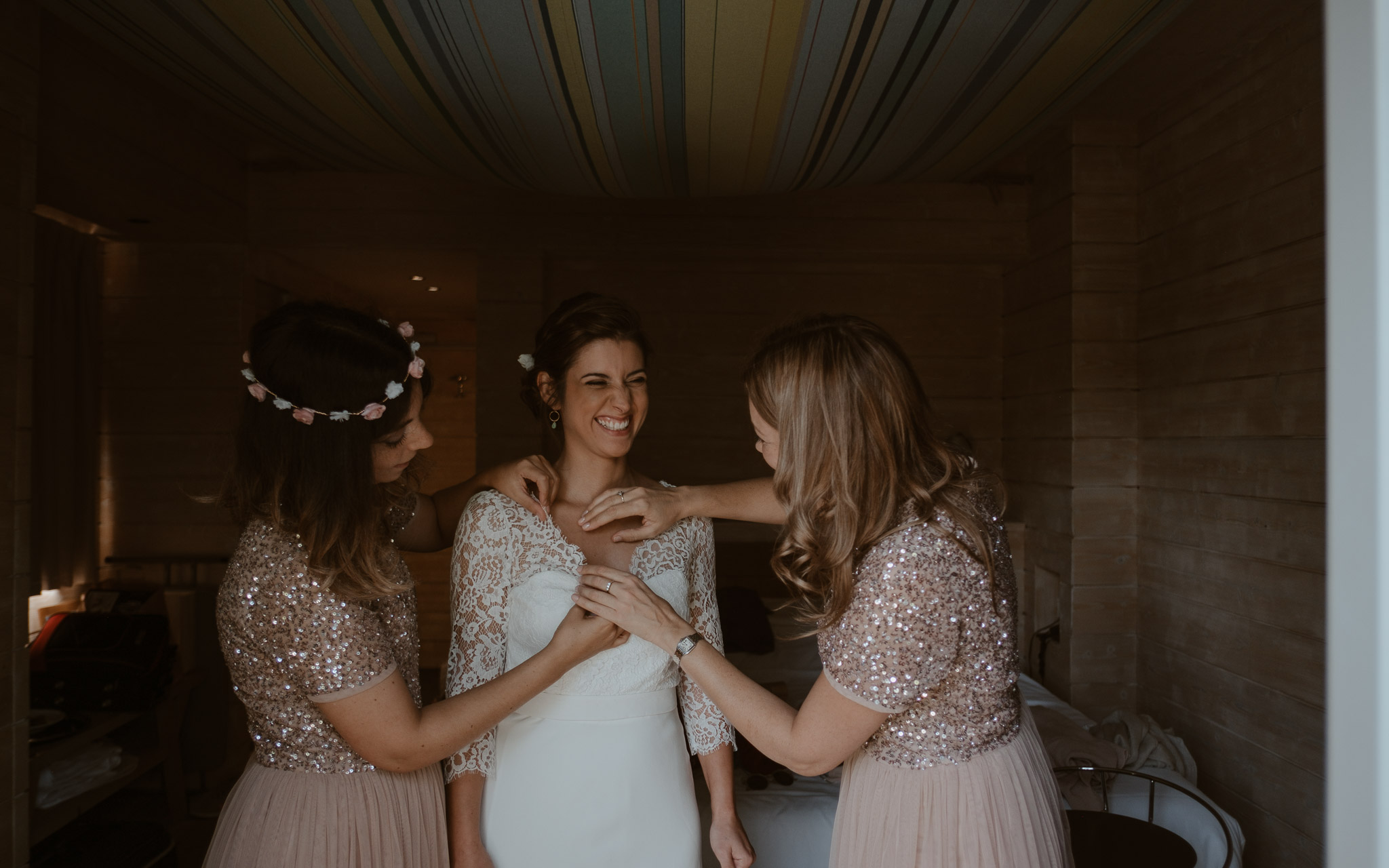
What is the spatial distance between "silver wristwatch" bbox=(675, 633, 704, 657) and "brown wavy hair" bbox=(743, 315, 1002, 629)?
0.18 meters

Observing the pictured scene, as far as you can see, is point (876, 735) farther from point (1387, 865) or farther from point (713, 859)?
point (713, 859)

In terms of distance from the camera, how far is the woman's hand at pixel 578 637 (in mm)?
1556

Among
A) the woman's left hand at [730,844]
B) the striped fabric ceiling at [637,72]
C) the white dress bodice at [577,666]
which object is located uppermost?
the striped fabric ceiling at [637,72]

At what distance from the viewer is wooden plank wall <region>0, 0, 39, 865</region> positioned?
196 centimetres

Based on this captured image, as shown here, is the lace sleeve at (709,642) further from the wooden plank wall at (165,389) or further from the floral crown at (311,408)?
the wooden plank wall at (165,389)

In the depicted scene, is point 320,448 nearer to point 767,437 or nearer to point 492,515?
point 492,515

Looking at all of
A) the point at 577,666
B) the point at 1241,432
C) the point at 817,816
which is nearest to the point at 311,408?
the point at 577,666

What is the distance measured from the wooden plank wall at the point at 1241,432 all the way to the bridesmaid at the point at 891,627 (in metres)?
1.66

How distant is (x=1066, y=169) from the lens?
142 inches

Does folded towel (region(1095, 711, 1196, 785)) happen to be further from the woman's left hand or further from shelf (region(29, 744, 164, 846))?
shelf (region(29, 744, 164, 846))

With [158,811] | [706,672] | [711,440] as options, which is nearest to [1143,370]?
[711,440]

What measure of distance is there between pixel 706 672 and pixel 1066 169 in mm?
3029

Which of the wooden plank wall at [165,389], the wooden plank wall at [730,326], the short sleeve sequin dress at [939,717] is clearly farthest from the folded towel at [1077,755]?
the wooden plank wall at [165,389]

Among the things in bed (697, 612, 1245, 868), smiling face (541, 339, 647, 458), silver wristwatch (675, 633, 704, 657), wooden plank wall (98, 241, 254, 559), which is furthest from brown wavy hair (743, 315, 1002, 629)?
wooden plank wall (98, 241, 254, 559)
